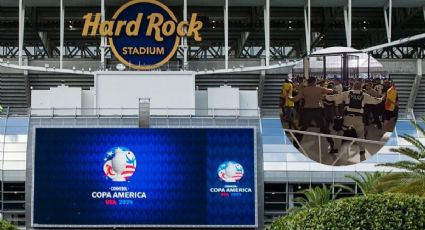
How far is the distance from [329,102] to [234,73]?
62.4 m

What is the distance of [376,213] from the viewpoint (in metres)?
21.2

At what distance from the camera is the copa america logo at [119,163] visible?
65.3 metres

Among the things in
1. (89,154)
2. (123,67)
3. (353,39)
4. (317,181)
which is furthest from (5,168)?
(353,39)

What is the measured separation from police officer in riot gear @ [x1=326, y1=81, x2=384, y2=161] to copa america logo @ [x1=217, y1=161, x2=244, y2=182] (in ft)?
140

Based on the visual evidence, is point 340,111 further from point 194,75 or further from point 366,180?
point 194,75

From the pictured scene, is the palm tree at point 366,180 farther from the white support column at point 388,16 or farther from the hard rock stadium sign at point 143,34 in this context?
the hard rock stadium sign at point 143,34

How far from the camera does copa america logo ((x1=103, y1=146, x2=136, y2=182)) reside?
214 ft

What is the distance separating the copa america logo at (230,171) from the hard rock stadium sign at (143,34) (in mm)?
17025

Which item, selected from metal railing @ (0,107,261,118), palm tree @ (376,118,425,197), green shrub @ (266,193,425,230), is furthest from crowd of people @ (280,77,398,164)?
metal railing @ (0,107,261,118)

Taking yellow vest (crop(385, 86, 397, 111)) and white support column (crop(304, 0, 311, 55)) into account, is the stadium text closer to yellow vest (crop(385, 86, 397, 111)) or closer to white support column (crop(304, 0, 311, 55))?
white support column (crop(304, 0, 311, 55))

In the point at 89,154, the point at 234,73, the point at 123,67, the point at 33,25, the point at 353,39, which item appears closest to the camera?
the point at 89,154

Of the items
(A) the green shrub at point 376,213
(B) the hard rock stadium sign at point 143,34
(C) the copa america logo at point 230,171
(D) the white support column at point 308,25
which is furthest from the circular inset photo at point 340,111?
(D) the white support column at point 308,25

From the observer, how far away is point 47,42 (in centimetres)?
9988

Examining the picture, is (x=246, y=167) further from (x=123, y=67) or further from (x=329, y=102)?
(x=329, y=102)
